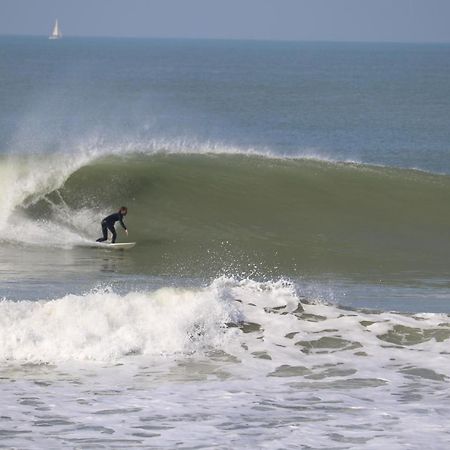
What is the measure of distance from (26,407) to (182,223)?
42.2 ft

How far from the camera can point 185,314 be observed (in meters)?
13.8

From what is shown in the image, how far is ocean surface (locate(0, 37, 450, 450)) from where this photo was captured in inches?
412

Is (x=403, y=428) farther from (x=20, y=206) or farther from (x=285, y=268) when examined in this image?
(x=20, y=206)

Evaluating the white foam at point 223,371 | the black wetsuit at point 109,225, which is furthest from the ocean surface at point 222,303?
the black wetsuit at point 109,225

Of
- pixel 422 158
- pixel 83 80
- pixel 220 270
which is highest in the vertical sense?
pixel 83 80

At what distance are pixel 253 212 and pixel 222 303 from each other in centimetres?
1074

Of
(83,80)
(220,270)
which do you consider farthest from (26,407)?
(83,80)

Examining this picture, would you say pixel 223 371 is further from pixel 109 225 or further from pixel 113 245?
pixel 109 225

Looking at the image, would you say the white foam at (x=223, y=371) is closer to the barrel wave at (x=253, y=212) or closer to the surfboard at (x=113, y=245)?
the barrel wave at (x=253, y=212)

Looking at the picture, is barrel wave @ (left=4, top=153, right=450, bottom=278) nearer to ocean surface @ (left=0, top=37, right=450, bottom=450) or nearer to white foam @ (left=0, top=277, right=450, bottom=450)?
ocean surface @ (left=0, top=37, right=450, bottom=450)

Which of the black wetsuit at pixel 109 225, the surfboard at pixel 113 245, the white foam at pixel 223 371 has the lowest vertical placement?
the white foam at pixel 223 371

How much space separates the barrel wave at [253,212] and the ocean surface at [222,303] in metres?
0.07

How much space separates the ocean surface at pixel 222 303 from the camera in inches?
412

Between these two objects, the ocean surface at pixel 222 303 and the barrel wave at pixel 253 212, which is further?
the barrel wave at pixel 253 212
